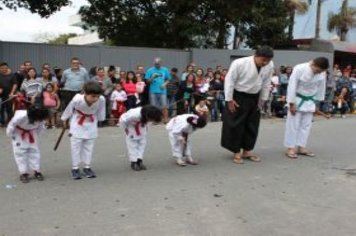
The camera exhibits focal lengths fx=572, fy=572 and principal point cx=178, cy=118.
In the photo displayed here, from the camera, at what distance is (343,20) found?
38281 mm

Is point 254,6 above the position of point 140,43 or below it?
above

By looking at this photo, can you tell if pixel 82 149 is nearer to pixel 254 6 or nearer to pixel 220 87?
pixel 220 87

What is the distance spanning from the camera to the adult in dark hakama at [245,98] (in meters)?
8.37

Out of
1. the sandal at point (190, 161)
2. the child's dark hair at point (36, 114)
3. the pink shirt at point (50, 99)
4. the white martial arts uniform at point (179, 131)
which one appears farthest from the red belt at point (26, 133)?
the pink shirt at point (50, 99)

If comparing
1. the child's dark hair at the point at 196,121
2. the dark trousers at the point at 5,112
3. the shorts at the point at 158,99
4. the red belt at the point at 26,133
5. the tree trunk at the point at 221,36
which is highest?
the tree trunk at the point at 221,36

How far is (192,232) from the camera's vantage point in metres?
5.23

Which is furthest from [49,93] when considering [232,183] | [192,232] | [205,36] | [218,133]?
[205,36]

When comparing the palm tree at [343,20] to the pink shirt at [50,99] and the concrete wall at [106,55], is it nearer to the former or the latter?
the concrete wall at [106,55]

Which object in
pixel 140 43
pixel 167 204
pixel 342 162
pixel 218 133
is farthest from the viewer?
pixel 140 43

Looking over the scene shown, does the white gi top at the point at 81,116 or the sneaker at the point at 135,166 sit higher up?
the white gi top at the point at 81,116

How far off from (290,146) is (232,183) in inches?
94.1

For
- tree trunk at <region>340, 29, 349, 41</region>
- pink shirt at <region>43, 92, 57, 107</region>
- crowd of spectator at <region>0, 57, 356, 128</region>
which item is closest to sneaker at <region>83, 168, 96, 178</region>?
crowd of spectator at <region>0, 57, 356, 128</region>

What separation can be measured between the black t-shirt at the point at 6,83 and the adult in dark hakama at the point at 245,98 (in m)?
5.90

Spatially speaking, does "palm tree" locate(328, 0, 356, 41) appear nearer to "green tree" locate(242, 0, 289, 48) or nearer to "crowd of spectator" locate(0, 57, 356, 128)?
"green tree" locate(242, 0, 289, 48)
